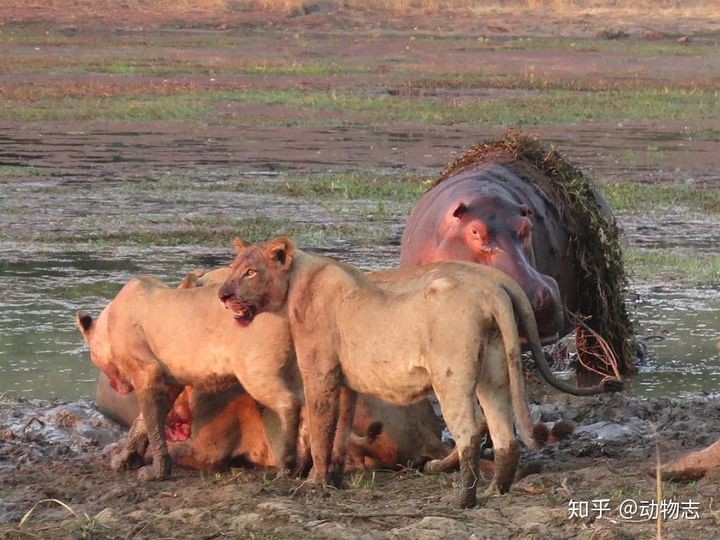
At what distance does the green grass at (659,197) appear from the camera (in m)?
16.1

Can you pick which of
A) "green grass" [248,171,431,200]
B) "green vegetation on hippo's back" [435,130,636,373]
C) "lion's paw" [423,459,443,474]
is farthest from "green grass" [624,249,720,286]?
"lion's paw" [423,459,443,474]

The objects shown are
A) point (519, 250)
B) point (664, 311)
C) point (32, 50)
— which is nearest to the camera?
point (519, 250)

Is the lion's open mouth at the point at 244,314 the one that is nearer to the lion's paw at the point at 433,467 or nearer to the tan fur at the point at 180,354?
the tan fur at the point at 180,354

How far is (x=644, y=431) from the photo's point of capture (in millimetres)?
7738

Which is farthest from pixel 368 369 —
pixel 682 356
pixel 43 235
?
pixel 43 235

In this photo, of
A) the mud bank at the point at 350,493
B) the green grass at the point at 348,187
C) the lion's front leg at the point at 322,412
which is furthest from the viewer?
the green grass at the point at 348,187

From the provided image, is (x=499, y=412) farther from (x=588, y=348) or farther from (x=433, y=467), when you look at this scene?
(x=588, y=348)

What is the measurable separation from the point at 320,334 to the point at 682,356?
168 inches

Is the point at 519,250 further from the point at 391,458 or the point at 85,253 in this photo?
the point at 85,253

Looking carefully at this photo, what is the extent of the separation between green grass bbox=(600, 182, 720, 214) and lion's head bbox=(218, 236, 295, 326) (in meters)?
9.87

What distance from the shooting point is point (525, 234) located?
28.6ft

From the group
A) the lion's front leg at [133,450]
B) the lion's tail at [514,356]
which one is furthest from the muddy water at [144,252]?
the lion's tail at [514,356]

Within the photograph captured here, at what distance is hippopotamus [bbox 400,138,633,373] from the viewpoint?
852 cm

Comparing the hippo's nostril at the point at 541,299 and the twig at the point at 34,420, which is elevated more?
the hippo's nostril at the point at 541,299
